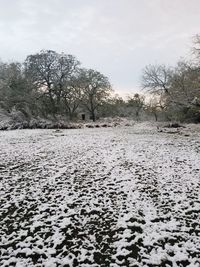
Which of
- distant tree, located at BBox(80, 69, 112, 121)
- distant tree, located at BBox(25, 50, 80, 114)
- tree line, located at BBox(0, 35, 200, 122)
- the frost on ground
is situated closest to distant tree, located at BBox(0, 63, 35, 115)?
tree line, located at BBox(0, 35, 200, 122)

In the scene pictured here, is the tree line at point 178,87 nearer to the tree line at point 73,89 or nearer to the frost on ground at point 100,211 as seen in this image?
the tree line at point 73,89

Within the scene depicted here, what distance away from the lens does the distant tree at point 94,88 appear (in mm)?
41062

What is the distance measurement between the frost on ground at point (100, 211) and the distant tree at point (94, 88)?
102ft

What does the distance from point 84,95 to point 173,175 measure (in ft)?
112

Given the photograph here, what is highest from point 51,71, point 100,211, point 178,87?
point 51,71

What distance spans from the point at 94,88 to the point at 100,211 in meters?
36.7

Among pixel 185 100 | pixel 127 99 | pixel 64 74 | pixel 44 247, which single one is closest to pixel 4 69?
pixel 64 74

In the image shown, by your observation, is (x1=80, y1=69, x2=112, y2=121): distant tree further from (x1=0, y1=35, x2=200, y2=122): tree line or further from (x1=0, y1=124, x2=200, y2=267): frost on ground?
(x1=0, y1=124, x2=200, y2=267): frost on ground

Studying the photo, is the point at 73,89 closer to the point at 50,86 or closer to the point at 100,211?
the point at 50,86

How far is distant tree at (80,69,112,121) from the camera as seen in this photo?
135ft

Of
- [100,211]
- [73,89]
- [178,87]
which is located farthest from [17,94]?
[100,211]

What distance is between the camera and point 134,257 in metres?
4.56

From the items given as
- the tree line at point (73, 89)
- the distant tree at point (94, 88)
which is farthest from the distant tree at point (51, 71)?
the distant tree at point (94, 88)

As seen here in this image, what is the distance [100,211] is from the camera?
250 inches
